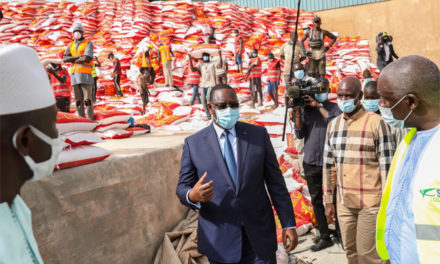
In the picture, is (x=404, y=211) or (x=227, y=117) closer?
(x=404, y=211)

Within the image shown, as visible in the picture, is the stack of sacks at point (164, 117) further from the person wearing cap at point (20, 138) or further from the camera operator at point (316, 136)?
the person wearing cap at point (20, 138)

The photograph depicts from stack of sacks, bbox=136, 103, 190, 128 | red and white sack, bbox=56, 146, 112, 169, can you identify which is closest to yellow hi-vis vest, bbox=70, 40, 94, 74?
stack of sacks, bbox=136, 103, 190, 128

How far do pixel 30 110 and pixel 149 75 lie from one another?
9.17m

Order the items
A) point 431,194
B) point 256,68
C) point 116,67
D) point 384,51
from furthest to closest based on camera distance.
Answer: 1. point 116,67
2. point 384,51
3. point 256,68
4. point 431,194

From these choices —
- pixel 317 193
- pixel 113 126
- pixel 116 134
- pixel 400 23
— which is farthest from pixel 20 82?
pixel 400 23

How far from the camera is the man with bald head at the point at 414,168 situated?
3.33ft

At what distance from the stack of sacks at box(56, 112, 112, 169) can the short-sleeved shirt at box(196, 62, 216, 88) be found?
4418 mm

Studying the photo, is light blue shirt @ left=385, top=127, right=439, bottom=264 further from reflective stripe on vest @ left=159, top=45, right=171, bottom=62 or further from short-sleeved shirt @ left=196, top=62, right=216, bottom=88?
reflective stripe on vest @ left=159, top=45, right=171, bottom=62

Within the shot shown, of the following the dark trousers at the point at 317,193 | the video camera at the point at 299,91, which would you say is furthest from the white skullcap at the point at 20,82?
the dark trousers at the point at 317,193

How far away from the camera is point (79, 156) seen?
2.31m

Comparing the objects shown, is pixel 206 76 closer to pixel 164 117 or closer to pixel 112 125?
pixel 164 117

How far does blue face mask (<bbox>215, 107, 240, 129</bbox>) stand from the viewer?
1986 mm

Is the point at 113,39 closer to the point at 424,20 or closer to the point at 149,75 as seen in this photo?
the point at 149,75

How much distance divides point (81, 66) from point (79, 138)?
225 centimetres
